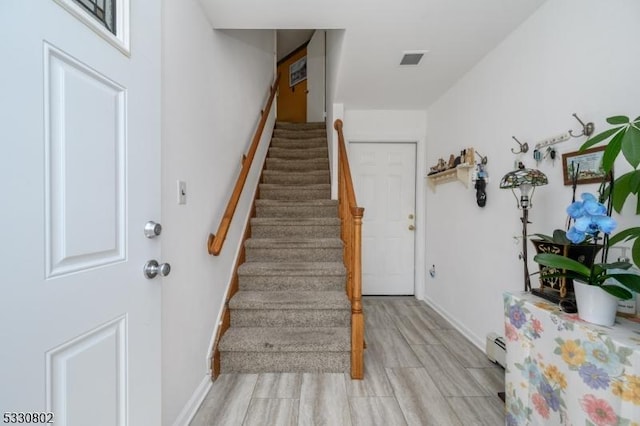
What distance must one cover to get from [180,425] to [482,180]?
247 cm

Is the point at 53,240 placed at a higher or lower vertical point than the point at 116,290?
higher

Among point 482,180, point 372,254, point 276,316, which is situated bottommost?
point 276,316

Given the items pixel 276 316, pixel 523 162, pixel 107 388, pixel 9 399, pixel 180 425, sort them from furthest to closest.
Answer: pixel 276 316 < pixel 523 162 < pixel 180 425 < pixel 107 388 < pixel 9 399

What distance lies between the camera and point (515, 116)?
1.79 metres

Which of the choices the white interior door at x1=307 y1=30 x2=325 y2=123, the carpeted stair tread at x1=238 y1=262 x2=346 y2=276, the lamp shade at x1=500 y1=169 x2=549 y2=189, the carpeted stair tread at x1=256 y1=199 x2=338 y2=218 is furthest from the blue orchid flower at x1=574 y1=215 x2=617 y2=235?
the white interior door at x1=307 y1=30 x2=325 y2=123

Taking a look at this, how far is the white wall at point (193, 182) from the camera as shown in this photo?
1284 mm

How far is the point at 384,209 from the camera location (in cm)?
336

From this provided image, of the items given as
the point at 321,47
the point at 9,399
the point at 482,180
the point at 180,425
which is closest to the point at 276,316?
the point at 180,425

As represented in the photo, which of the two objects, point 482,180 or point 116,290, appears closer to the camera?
point 116,290

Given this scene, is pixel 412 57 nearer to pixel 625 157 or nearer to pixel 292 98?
pixel 625 157

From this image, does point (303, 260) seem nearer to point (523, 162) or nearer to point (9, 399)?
point (523, 162)

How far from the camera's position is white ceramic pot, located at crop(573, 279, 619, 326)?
0.96 meters

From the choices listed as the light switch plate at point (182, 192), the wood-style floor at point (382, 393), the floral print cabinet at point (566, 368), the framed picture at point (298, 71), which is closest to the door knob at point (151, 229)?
the light switch plate at point (182, 192)

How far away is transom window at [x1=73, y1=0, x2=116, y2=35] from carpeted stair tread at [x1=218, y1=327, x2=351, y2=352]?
69.1 inches
